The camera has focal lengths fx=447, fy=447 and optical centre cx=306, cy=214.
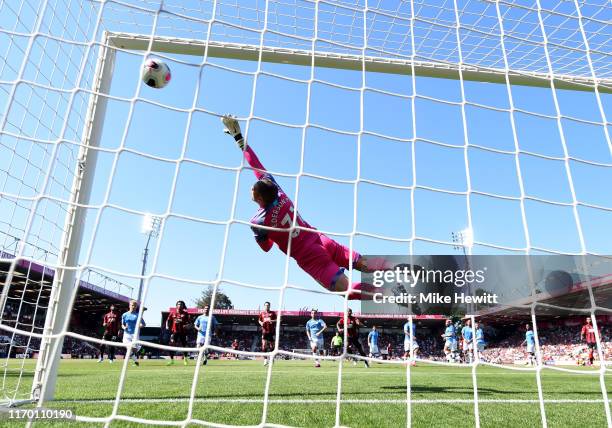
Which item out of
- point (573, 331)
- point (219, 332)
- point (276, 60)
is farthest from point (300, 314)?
point (276, 60)

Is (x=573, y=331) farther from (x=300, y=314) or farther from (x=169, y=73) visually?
(x=169, y=73)

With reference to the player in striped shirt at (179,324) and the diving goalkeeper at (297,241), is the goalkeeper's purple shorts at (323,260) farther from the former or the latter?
the player in striped shirt at (179,324)

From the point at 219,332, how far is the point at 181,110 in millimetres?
34165

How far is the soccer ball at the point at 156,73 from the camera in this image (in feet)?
12.1

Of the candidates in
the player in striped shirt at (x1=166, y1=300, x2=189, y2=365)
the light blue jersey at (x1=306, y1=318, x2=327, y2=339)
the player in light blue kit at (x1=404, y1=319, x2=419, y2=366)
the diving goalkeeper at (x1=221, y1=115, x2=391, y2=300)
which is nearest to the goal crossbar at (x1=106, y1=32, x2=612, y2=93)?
the diving goalkeeper at (x1=221, y1=115, x2=391, y2=300)

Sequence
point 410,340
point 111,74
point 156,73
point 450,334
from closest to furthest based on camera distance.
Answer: point 410,340, point 156,73, point 111,74, point 450,334

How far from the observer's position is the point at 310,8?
411 cm

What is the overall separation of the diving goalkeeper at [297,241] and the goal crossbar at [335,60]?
121 cm

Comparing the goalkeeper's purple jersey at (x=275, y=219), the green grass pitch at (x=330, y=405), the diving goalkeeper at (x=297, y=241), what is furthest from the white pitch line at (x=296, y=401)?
the goalkeeper's purple jersey at (x=275, y=219)

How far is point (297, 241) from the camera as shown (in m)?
4.13

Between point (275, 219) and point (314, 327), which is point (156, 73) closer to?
point (275, 219)

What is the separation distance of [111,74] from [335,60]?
222cm

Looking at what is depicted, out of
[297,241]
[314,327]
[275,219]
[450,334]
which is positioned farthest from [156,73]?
[450,334]

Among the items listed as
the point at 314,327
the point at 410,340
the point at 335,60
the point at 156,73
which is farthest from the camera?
the point at 314,327
